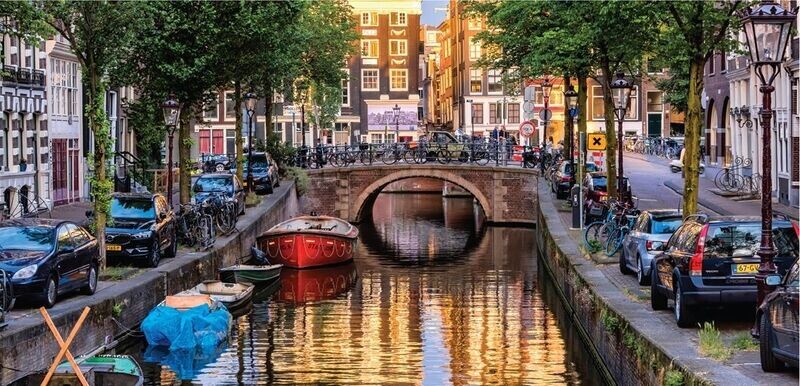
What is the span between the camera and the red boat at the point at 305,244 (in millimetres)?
46250

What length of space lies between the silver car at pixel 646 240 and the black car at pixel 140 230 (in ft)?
35.7

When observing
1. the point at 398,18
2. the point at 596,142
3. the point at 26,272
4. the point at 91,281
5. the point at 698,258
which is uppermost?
the point at 398,18

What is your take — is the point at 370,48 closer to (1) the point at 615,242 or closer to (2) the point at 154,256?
(1) the point at 615,242

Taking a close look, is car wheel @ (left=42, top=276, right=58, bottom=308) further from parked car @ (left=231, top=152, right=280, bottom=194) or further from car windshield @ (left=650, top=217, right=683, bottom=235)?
parked car @ (left=231, top=152, right=280, bottom=194)

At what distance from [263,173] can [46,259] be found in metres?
35.4

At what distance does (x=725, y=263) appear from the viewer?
2008 cm

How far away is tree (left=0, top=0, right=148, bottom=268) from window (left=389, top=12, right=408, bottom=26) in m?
85.7

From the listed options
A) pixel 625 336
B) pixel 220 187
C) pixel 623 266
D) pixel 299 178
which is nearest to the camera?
pixel 625 336

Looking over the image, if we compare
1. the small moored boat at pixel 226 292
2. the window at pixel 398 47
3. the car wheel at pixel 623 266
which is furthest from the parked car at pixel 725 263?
the window at pixel 398 47

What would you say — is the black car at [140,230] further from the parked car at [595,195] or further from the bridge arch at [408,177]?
the bridge arch at [408,177]

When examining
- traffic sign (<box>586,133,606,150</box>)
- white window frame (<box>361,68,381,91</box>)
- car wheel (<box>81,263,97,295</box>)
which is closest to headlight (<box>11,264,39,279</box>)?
car wheel (<box>81,263,97,295</box>)

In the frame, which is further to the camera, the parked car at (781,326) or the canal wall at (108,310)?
the canal wall at (108,310)

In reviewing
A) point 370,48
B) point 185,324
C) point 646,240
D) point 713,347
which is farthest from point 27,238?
point 370,48

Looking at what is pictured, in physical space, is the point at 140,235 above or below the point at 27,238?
below
